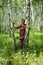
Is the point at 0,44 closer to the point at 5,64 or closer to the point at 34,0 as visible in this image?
the point at 5,64

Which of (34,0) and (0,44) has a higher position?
(34,0)

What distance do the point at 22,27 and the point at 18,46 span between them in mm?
1179

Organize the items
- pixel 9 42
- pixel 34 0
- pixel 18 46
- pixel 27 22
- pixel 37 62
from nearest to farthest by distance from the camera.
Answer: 1. pixel 37 62
2. pixel 27 22
3. pixel 18 46
4. pixel 9 42
5. pixel 34 0

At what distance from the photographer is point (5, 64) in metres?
8.74

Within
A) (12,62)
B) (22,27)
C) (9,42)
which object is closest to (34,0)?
(9,42)

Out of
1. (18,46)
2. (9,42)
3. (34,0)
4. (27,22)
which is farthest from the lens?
(34,0)

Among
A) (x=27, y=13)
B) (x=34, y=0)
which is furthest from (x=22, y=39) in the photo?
(x=34, y=0)

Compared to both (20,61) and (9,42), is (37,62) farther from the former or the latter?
(9,42)

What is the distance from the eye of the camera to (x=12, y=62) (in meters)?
9.11

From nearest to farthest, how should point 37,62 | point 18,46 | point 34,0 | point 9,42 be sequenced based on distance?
point 37,62, point 18,46, point 9,42, point 34,0

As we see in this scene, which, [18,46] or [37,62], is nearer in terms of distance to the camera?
[37,62]

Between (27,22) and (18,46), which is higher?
(27,22)

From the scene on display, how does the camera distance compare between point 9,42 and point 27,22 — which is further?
point 9,42

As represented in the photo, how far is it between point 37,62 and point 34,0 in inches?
567
